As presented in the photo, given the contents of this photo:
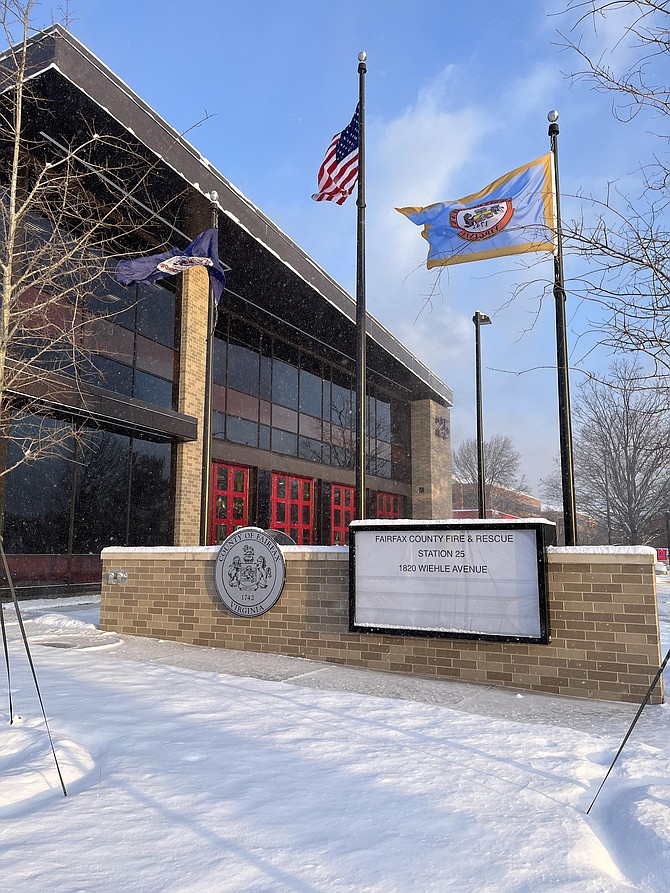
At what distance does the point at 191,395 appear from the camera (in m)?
17.8

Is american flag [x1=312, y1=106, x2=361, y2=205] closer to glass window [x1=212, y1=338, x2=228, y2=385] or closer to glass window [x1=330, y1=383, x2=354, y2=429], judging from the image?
glass window [x1=212, y1=338, x2=228, y2=385]

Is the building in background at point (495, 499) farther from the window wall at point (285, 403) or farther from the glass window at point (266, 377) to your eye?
the glass window at point (266, 377)

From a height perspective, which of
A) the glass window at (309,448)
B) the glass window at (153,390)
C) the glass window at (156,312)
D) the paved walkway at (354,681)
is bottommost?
the paved walkway at (354,681)

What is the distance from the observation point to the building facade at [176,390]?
1276cm

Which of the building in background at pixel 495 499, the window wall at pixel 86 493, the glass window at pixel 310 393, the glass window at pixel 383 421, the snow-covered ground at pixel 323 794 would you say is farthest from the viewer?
the building in background at pixel 495 499

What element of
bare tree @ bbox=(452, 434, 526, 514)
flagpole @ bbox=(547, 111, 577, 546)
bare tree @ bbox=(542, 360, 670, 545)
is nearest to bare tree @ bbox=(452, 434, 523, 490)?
bare tree @ bbox=(452, 434, 526, 514)

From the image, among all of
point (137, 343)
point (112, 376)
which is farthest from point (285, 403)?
point (112, 376)

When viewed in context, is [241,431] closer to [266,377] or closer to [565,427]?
[266,377]

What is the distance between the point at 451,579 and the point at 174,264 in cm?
763

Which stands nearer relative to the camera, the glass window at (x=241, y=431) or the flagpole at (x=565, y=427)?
the flagpole at (x=565, y=427)

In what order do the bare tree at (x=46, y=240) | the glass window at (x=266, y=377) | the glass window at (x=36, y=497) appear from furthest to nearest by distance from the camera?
the glass window at (x=266, y=377)
the glass window at (x=36, y=497)
the bare tree at (x=46, y=240)

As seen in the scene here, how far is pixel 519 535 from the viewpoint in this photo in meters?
7.11

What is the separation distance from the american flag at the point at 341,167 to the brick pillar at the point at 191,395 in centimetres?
661

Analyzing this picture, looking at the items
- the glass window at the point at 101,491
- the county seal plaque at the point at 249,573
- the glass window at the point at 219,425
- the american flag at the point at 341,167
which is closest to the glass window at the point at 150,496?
the glass window at the point at 101,491
